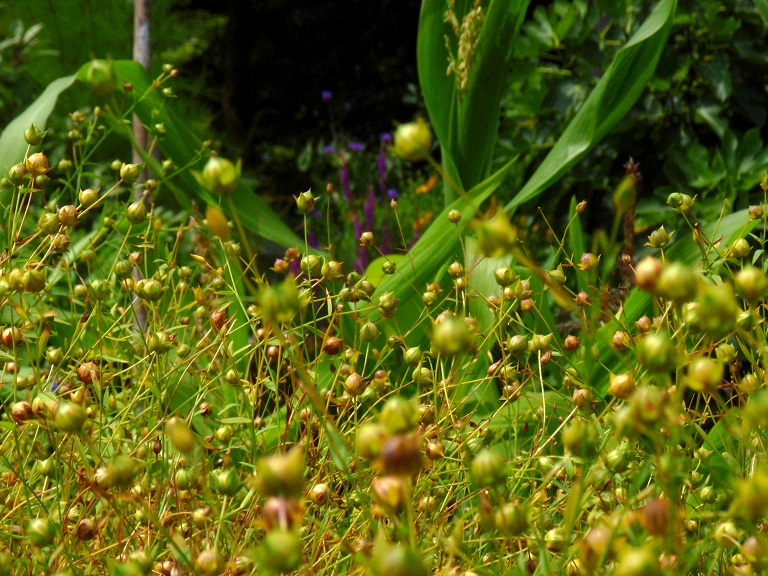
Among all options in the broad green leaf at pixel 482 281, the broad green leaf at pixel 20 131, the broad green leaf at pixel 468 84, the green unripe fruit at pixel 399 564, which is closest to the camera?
the green unripe fruit at pixel 399 564

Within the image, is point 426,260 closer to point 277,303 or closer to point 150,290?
point 150,290

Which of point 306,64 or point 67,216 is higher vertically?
point 67,216

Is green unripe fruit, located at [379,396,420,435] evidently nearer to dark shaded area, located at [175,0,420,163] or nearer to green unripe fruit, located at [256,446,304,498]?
green unripe fruit, located at [256,446,304,498]

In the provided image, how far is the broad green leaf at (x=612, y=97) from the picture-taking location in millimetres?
1129

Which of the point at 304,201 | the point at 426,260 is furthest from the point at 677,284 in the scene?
the point at 426,260

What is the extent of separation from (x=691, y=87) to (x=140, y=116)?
118cm

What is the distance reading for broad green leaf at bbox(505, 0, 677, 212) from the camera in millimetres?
1129

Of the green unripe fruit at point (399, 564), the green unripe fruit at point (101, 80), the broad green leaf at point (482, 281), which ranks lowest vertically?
the broad green leaf at point (482, 281)

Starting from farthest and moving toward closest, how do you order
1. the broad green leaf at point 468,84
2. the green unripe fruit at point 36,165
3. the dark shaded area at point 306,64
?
the dark shaded area at point 306,64 < the broad green leaf at point 468,84 < the green unripe fruit at point 36,165

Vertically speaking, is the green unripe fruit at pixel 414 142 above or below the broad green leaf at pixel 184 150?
above

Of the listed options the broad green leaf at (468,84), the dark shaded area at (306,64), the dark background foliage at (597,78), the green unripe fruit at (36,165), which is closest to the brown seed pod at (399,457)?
the green unripe fruit at (36,165)

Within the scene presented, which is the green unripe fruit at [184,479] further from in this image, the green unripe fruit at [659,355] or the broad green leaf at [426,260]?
the broad green leaf at [426,260]

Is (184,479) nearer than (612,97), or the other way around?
(184,479)

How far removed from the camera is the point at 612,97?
3.77 feet
